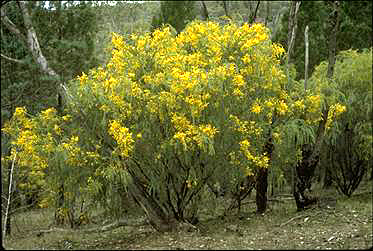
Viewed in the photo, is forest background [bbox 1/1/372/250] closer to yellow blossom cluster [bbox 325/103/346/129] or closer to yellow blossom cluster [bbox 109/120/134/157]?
yellow blossom cluster [bbox 325/103/346/129]

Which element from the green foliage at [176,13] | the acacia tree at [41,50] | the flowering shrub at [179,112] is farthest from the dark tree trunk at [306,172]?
the green foliage at [176,13]

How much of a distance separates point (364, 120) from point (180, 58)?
551 cm

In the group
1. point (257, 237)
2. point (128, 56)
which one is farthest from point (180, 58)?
point (257, 237)

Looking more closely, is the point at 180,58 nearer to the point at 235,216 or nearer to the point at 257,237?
the point at 257,237

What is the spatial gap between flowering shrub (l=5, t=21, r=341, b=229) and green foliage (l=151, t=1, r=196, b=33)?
56.4 feet

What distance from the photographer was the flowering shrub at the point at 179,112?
27.6 ft

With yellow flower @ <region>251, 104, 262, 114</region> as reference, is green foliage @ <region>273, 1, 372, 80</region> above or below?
above

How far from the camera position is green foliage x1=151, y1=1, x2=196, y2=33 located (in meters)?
26.8

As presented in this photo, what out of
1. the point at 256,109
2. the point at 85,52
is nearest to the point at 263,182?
the point at 256,109

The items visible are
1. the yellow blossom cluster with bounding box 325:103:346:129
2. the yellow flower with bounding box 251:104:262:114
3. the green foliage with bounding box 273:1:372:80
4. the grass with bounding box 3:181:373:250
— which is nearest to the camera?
the grass with bounding box 3:181:373:250

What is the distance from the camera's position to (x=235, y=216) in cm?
1109

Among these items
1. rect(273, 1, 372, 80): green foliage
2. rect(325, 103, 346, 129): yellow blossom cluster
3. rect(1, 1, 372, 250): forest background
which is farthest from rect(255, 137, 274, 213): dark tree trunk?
rect(273, 1, 372, 80): green foliage

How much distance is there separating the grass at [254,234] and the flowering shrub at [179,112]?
2.35 feet

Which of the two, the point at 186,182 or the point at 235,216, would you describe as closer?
the point at 186,182
